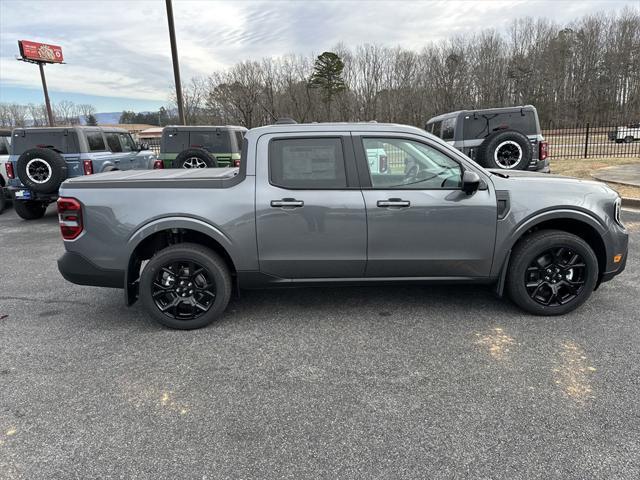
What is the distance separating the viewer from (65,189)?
3.80m

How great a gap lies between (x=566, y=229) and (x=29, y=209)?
10.3m

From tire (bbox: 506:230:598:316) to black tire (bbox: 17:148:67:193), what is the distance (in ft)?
27.5

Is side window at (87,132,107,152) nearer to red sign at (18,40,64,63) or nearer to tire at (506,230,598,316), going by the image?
tire at (506,230,598,316)

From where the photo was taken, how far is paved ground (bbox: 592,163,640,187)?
1116cm

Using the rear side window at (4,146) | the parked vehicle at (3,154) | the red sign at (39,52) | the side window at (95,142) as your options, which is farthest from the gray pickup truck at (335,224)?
the red sign at (39,52)

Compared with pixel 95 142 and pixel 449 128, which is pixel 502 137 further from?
pixel 95 142

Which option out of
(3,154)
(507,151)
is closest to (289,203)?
(507,151)

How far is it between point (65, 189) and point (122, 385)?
180 cm

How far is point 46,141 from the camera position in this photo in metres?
9.25

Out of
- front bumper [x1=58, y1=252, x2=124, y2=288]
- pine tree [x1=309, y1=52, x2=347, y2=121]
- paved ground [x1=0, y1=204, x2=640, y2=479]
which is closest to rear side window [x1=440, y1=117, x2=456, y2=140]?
paved ground [x1=0, y1=204, x2=640, y2=479]

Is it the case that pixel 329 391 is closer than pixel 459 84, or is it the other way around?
pixel 329 391

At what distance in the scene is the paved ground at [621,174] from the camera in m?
11.2

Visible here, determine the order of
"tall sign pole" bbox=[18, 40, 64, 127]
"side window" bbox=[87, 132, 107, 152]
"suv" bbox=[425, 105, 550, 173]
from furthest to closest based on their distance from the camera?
"tall sign pole" bbox=[18, 40, 64, 127], "side window" bbox=[87, 132, 107, 152], "suv" bbox=[425, 105, 550, 173]

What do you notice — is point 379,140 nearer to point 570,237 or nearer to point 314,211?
point 314,211
